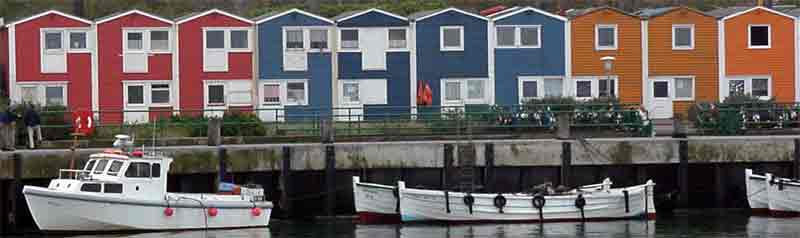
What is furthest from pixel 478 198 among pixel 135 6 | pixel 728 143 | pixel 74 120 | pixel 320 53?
pixel 135 6

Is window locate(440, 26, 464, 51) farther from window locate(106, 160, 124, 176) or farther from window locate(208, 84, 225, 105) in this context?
window locate(106, 160, 124, 176)

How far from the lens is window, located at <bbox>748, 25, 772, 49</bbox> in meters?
67.6

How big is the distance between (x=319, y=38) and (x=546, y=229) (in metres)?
22.1

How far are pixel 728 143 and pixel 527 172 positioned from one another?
557 cm

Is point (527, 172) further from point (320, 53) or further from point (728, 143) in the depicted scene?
point (320, 53)

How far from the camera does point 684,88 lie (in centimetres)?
6775

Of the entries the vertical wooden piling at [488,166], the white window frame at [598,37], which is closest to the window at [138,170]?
the vertical wooden piling at [488,166]

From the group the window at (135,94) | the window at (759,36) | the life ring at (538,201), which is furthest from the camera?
the window at (759,36)

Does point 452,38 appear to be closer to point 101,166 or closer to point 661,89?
point 661,89

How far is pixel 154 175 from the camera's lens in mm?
43875

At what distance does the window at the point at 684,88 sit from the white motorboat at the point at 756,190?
1943cm

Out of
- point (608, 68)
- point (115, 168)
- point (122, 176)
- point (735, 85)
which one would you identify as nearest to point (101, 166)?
point (115, 168)

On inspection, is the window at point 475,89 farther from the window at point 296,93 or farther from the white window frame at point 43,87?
the white window frame at point 43,87

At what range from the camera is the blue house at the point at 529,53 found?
6662cm
